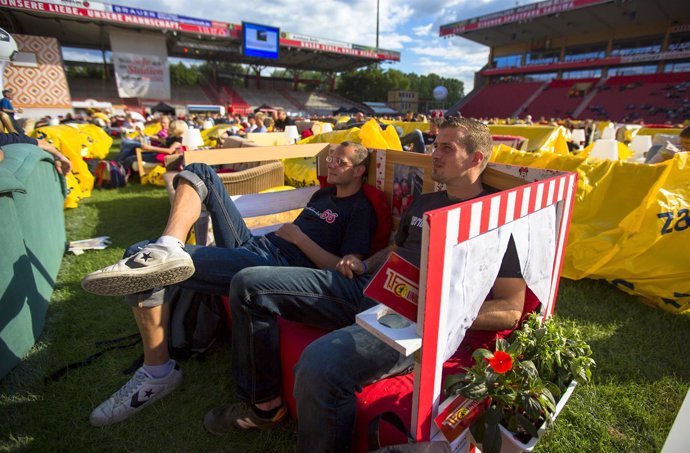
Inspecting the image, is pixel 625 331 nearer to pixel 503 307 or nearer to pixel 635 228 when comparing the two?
pixel 635 228

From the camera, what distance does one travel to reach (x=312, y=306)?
1.76 meters

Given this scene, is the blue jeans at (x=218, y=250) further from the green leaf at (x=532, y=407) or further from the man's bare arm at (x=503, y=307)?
the green leaf at (x=532, y=407)

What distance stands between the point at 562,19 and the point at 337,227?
39113 mm

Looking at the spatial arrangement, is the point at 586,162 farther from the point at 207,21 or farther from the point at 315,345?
the point at 207,21

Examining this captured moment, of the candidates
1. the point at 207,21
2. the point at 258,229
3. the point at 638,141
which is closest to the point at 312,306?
the point at 258,229

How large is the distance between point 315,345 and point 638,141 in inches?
280

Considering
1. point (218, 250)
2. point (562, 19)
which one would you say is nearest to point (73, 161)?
point (218, 250)

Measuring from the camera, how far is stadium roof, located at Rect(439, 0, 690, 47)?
26984mm

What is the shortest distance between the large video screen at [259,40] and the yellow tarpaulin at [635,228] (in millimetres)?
31130

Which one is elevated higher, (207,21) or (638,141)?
(207,21)

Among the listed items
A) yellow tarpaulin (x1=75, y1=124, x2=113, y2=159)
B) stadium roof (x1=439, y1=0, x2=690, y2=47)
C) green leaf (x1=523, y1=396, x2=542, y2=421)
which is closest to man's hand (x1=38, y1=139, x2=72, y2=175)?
yellow tarpaulin (x1=75, y1=124, x2=113, y2=159)

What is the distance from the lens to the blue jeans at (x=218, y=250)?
1.96 meters

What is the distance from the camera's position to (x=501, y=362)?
1.25 meters

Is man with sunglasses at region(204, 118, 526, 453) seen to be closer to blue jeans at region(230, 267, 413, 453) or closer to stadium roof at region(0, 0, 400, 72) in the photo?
blue jeans at region(230, 267, 413, 453)
